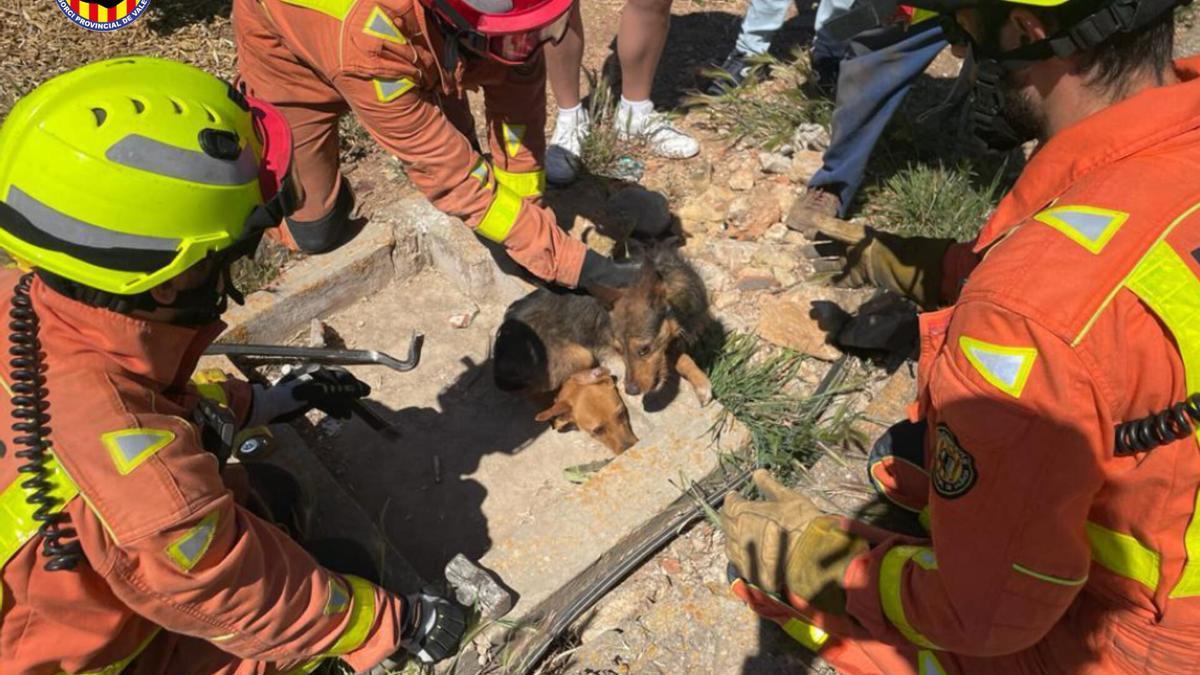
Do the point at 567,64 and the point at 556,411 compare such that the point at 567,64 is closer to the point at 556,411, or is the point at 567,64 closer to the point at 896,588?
the point at 556,411

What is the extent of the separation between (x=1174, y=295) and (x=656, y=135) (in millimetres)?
4220

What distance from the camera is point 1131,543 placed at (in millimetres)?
1923

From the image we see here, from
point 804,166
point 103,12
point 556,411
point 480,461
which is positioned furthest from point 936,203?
point 103,12

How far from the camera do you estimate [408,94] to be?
135 inches

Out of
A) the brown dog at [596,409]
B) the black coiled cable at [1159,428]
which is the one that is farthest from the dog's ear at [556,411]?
the black coiled cable at [1159,428]

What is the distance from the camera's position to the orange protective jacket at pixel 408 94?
3.34 metres

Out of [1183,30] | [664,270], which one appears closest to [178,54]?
[664,270]

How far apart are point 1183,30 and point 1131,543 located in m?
6.94

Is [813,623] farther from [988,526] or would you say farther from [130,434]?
[130,434]

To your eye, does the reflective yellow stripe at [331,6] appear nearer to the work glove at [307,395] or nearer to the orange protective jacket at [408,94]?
the orange protective jacket at [408,94]

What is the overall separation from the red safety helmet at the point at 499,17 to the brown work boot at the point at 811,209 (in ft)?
6.68

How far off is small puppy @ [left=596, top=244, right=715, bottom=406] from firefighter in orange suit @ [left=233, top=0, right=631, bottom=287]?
4.8 inches

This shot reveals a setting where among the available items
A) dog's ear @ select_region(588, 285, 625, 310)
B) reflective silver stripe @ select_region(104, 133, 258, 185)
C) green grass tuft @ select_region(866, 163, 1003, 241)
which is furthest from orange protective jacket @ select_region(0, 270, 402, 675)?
green grass tuft @ select_region(866, 163, 1003, 241)

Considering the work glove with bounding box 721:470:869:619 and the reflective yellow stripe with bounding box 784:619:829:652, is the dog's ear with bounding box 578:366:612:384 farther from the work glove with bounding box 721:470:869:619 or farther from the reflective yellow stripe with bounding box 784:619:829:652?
the reflective yellow stripe with bounding box 784:619:829:652
